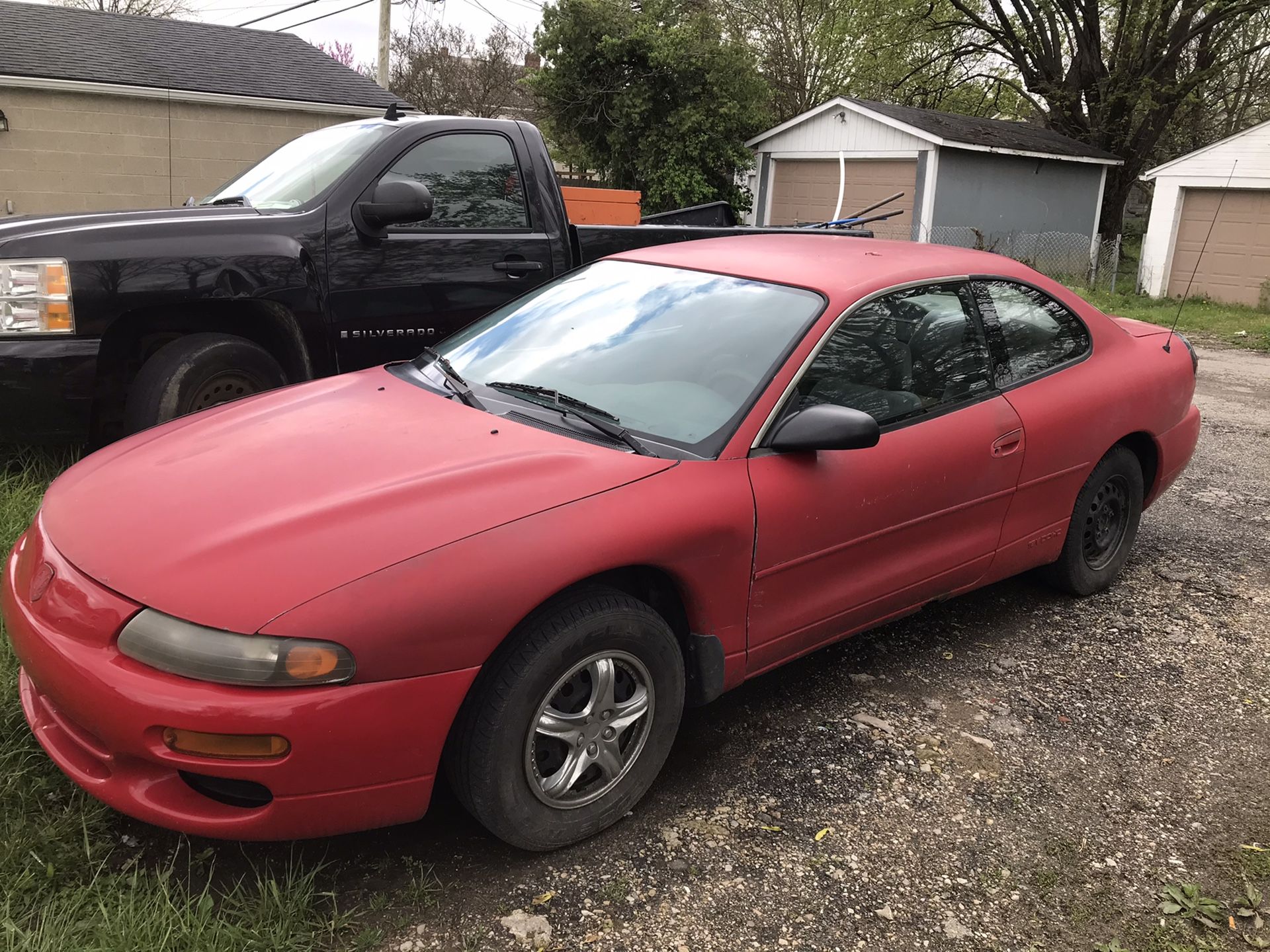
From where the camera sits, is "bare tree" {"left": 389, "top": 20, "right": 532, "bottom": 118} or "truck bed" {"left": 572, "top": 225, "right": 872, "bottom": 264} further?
"bare tree" {"left": 389, "top": 20, "right": 532, "bottom": 118}

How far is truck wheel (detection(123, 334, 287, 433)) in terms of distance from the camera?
4.41 metres

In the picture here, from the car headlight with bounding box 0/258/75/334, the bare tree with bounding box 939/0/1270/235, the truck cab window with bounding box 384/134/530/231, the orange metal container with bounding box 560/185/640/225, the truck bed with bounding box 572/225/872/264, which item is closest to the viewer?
the car headlight with bounding box 0/258/75/334

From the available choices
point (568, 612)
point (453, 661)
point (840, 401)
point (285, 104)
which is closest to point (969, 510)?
point (840, 401)

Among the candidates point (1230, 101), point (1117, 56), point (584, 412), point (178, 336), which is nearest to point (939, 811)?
point (584, 412)

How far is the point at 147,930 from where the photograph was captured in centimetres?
214

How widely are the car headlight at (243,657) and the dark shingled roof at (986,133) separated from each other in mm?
20705

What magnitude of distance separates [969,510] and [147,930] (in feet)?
9.09

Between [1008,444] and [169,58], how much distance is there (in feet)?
54.4

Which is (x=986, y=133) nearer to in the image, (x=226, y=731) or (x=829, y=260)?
(x=829, y=260)

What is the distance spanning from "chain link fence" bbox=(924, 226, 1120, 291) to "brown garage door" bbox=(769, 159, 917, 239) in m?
0.82

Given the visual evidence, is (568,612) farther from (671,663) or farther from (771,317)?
(771,317)

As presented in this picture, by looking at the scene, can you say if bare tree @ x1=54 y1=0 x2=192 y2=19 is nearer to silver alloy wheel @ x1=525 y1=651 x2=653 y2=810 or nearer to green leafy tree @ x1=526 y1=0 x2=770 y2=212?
green leafy tree @ x1=526 y1=0 x2=770 y2=212

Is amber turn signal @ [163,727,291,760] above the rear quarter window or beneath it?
beneath

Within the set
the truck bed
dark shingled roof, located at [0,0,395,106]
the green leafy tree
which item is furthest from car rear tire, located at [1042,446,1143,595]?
the green leafy tree
